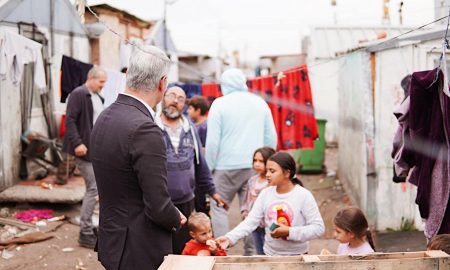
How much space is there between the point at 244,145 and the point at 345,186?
5839 millimetres

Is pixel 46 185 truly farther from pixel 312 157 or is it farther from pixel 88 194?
pixel 312 157

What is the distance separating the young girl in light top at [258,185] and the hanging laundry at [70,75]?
15.1 feet

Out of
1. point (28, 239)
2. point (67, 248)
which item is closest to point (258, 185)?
point (67, 248)

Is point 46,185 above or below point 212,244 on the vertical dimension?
below

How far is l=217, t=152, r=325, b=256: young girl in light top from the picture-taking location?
413 cm

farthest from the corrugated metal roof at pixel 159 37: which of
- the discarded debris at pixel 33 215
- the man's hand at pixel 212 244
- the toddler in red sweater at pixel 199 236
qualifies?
the man's hand at pixel 212 244

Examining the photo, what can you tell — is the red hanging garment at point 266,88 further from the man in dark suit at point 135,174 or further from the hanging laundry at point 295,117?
the man in dark suit at point 135,174

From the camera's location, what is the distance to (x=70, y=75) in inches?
348

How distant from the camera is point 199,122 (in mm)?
6945

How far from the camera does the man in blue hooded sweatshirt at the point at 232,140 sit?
18.6 feet

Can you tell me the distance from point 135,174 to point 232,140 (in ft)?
9.57

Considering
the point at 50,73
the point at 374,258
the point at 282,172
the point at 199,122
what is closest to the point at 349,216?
the point at 282,172

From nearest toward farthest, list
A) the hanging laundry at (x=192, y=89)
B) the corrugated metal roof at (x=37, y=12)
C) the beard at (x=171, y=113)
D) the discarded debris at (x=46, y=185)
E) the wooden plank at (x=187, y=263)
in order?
the wooden plank at (x=187, y=263) < the beard at (x=171, y=113) < the corrugated metal roof at (x=37, y=12) < the discarded debris at (x=46, y=185) < the hanging laundry at (x=192, y=89)

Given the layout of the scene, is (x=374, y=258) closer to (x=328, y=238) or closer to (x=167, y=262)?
(x=167, y=262)
